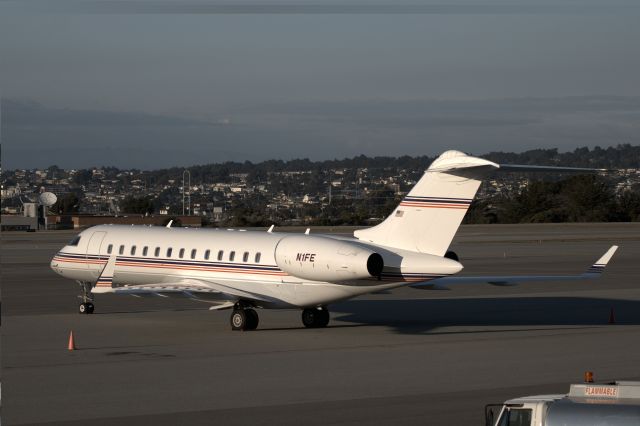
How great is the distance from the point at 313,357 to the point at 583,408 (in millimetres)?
12989

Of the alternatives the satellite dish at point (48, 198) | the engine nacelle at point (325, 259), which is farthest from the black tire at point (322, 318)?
the satellite dish at point (48, 198)

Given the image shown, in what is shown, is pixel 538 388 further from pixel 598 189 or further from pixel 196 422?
pixel 598 189

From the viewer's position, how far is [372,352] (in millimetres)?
21328

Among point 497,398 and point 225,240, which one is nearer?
point 497,398

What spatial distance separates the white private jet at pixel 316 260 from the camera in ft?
74.6

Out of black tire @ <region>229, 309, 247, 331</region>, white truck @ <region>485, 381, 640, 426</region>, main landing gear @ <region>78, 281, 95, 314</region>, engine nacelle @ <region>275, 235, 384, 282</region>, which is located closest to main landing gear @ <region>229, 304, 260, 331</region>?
black tire @ <region>229, 309, 247, 331</region>

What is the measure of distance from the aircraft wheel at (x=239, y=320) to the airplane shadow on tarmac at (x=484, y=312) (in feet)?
8.52

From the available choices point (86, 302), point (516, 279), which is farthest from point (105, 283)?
point (516, 279)

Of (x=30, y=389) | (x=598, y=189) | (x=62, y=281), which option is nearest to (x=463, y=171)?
(x=30, y=389)

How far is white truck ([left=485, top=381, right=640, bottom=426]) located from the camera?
754cm

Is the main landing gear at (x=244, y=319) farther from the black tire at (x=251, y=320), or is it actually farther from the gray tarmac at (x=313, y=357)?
the gray tarmac at (x=313, y=357)

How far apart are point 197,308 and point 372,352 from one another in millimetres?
10340

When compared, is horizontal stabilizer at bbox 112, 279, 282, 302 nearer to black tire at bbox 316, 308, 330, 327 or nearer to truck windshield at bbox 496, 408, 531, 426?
black tire at bbox 316, 308, 330, 327

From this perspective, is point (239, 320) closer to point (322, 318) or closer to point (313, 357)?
point (322, 318)
